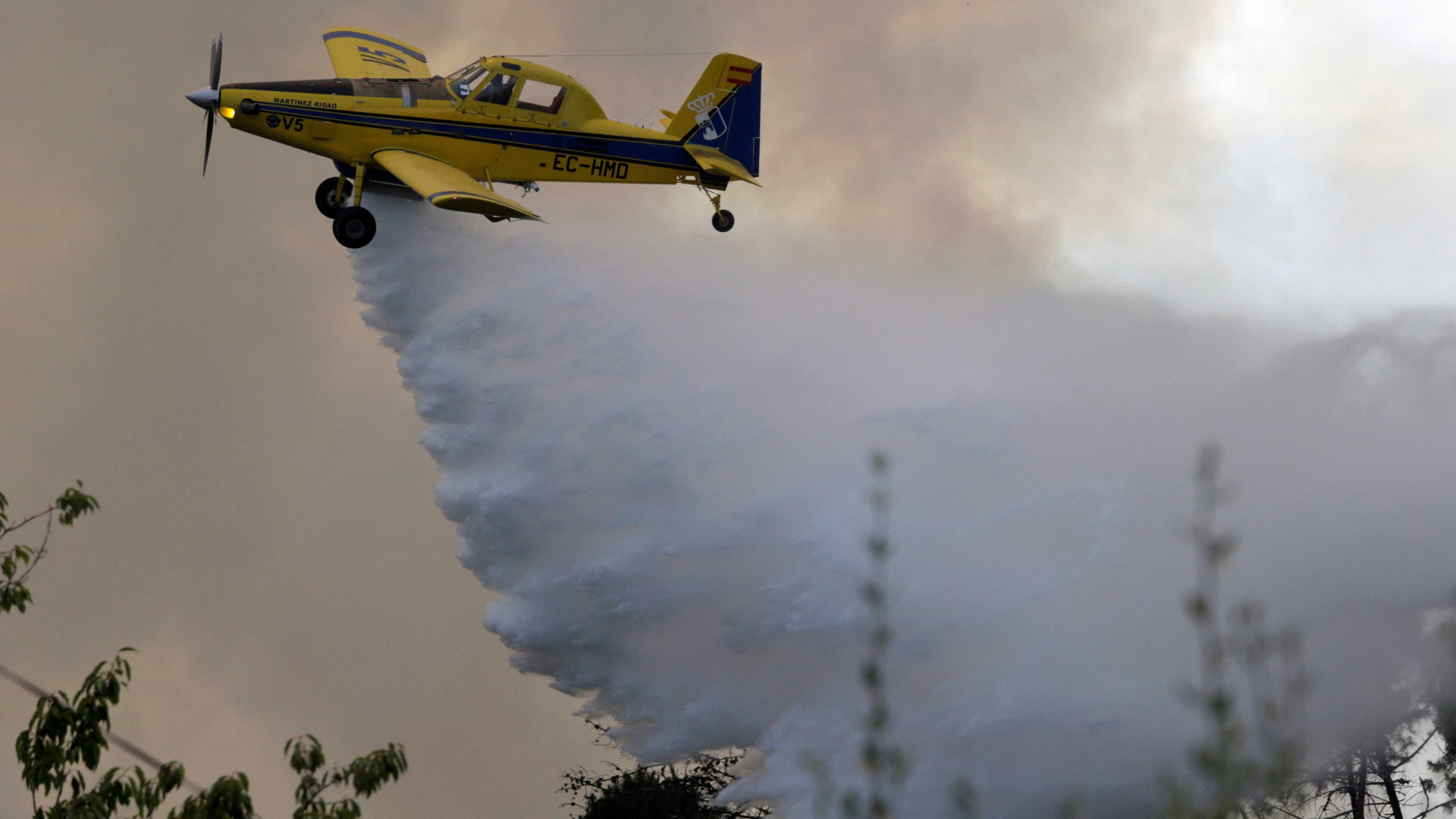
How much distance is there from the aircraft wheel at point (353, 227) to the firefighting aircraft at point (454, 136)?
0.02 m

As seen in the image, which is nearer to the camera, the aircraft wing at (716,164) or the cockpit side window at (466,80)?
the cockpit side window at (466,80)

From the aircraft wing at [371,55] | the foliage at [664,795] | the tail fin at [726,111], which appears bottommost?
the foliage at [664,795]

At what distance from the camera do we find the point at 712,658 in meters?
28.2

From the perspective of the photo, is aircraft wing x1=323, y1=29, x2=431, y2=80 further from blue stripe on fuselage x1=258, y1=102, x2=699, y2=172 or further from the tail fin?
the tail fin

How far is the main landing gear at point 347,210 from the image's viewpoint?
23.1 m

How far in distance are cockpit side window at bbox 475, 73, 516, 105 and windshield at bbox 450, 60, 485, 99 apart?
0.58 ft

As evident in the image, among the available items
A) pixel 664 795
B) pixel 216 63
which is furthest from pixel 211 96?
pixel 664 795

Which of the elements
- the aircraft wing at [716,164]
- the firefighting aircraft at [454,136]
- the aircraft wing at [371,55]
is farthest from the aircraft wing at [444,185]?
the aircraft wing at [716,164]

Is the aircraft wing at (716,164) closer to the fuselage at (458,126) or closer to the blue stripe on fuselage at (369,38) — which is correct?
the fuselage at (458,126)

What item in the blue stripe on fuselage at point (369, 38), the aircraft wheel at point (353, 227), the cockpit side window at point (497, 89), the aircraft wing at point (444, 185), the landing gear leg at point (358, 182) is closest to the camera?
the aircraft wing at point (444, 185)

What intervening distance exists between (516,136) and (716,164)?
13.4ft

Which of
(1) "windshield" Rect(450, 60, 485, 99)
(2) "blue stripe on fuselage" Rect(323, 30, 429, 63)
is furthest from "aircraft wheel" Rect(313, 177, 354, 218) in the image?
(2) "blue stripe on fuselage" Rect(323, 30, 429, 63)

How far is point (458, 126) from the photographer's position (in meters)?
24.5

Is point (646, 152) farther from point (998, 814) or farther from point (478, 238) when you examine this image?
point (998, 814)
